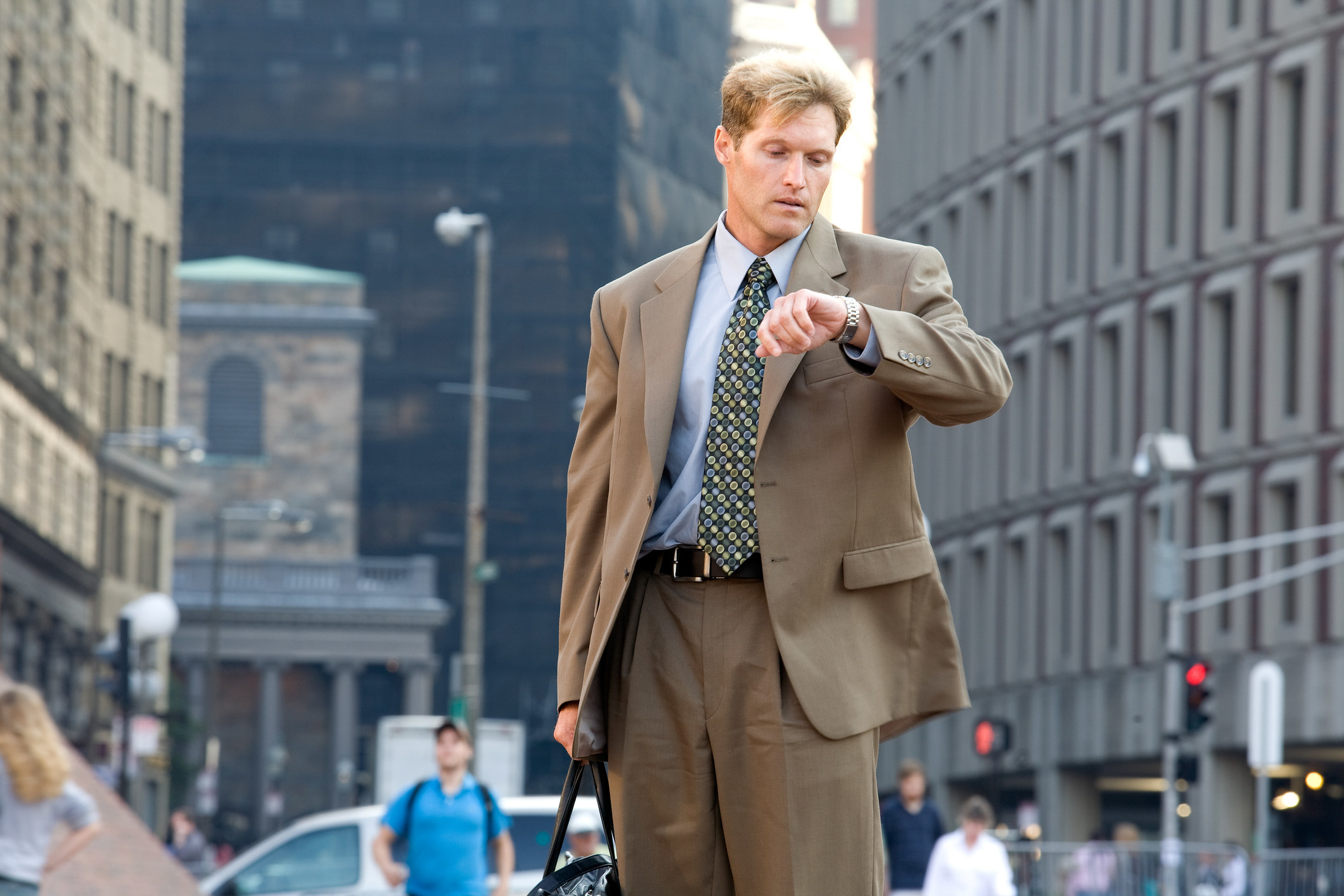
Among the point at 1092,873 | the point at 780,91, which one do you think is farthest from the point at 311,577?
the point at 780,91

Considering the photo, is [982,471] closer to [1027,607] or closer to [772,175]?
[1027,607]

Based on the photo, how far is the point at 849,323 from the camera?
386 centimetres

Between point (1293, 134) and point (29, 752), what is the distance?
37.1 m

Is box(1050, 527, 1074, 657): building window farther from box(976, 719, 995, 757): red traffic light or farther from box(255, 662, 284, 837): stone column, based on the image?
box(255, 662, 284, 837): stone column

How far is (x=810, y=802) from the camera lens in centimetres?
405

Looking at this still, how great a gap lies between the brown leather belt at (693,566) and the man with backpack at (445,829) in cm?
719

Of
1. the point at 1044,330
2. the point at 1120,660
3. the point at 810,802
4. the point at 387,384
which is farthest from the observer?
the point at 387,384

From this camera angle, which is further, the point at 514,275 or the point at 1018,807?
the point at 514,275

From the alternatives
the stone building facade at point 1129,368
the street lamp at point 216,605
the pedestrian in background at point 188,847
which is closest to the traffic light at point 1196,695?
the stone building facade at point 1129,368

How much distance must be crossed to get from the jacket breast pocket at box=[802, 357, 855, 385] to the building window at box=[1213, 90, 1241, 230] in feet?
136

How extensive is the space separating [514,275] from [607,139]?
6.67m

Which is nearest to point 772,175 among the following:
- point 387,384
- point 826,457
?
point 826,457

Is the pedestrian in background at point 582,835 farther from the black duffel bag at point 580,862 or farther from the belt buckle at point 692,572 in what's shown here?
the belt buckle at point 692,572

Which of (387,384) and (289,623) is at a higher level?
(387,384)
